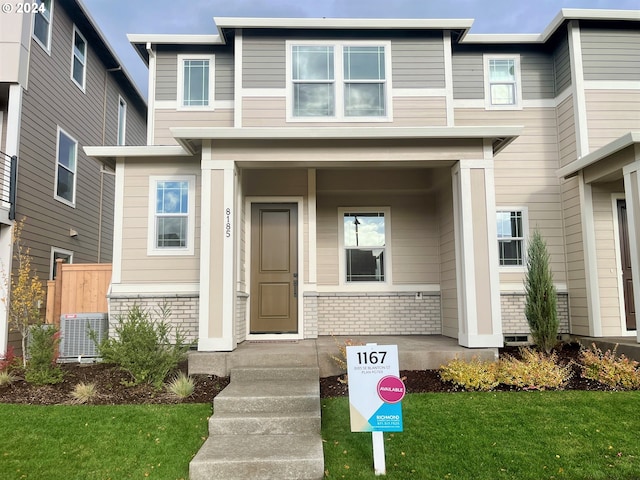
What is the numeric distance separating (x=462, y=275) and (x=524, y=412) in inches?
86.8

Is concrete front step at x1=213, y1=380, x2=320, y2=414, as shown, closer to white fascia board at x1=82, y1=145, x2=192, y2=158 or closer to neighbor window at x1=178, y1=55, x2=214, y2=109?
white fascia board at x1=82, y1=145, x2=192, y2=158

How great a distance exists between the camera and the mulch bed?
502cm

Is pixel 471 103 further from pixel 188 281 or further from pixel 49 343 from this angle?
pixel 49 343

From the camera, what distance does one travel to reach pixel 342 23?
8039 millimetres

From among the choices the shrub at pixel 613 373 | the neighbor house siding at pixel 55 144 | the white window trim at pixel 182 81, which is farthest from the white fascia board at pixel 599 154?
the neighbor house siding at pixel 55 144

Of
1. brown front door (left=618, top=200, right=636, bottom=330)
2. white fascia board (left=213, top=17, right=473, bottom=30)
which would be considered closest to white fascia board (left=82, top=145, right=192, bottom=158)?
white fascia board (left=213, top=17, right=473, bottom=30)

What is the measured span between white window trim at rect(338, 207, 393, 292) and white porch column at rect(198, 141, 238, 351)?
8.44ft

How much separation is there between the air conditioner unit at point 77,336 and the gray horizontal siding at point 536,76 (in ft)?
28.2

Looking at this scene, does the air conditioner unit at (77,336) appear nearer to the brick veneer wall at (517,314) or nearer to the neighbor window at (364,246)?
the neighbor window at (364,246)

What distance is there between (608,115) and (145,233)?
829cm

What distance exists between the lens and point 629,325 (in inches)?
304

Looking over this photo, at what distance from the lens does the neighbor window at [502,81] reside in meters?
8.79

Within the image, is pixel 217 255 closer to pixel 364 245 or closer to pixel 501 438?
pixel 364 245

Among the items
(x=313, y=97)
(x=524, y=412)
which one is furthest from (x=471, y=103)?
(x=524, y=412)
